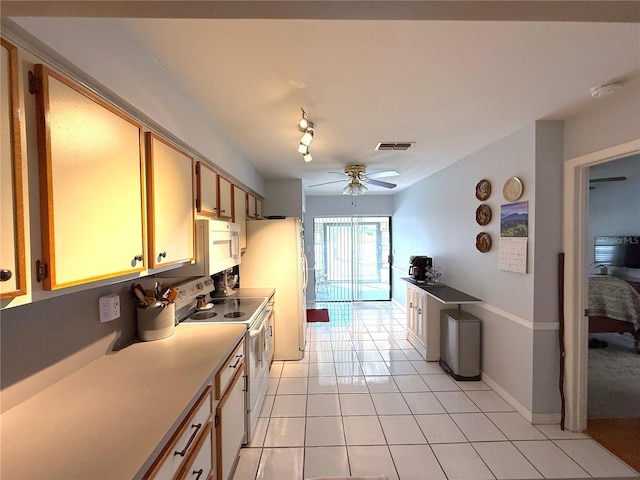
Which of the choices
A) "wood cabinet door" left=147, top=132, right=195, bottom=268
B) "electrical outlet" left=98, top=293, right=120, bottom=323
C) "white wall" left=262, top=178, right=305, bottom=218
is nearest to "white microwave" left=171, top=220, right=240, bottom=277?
"wood cabinet door" left=147, top=132, right=195, bottom=268

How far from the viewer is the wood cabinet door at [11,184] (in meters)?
0.74

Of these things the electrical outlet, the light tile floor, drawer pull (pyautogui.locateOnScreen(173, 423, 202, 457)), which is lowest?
the light tile floor

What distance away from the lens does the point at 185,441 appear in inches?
44.3

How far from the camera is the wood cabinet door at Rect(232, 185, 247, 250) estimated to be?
9.65 ft

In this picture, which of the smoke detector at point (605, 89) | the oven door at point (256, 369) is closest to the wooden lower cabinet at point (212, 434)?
the oven door at point (256, 369)

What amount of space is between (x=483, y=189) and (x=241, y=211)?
261cm

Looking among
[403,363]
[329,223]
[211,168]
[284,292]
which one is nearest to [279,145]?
[211,168]

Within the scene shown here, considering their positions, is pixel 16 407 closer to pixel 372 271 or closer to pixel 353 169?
pixel 353 169

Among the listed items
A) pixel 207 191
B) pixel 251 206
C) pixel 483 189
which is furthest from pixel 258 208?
pixel 483 189

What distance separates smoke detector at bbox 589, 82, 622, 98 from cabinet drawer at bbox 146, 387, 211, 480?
281 cm

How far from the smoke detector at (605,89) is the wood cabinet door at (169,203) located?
256 centimetres

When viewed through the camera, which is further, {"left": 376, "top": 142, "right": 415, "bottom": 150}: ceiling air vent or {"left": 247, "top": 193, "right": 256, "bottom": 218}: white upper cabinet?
{"left": 247, "top": 193, "right": 256, "bottom": 218}: white upper cabinet

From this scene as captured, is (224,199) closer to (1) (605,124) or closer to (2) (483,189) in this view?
(2) (483,189)

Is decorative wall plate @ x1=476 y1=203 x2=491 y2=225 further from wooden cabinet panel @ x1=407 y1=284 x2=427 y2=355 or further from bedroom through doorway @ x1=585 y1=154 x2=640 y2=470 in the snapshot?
wooden cabinet panel @ x1=407 y1=284 x2=427 y2=355
